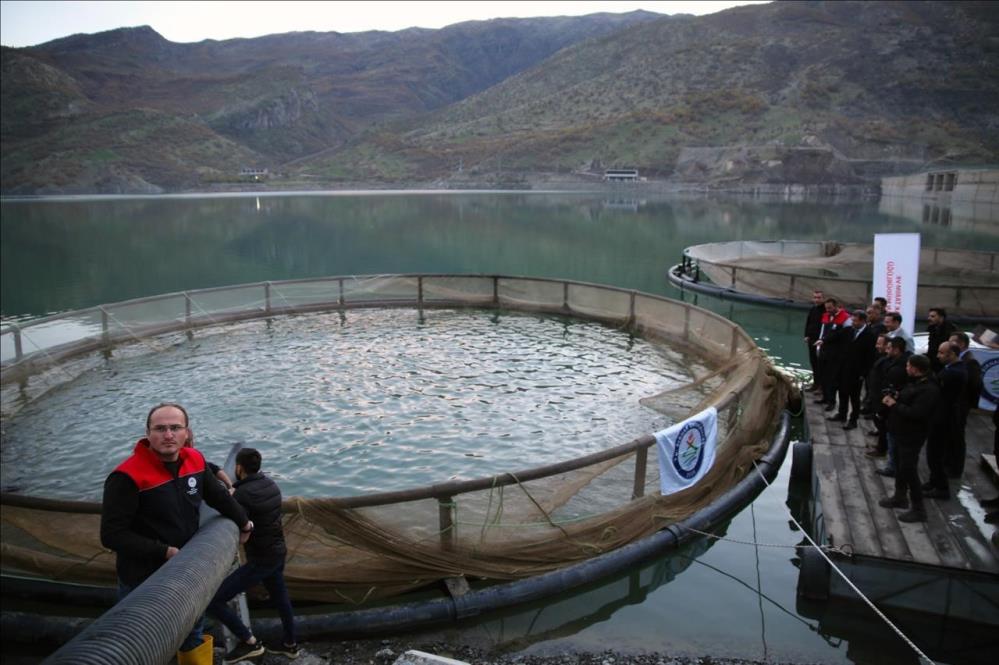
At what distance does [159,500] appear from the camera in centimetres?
417

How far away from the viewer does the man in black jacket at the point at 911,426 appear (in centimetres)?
689

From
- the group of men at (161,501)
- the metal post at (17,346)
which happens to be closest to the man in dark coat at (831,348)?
the group of men at (161,501)

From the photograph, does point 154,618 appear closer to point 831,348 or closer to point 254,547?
point 254,547

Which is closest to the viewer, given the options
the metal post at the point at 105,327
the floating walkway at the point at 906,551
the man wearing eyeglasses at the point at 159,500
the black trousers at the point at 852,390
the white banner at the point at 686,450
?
the man wearing eyeglasses at the point at 159,500

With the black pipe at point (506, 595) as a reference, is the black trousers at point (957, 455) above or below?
above

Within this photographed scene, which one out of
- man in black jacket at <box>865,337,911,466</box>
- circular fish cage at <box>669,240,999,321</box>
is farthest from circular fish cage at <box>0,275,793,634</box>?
circular fish cage at <box>669,240,999,321</box>

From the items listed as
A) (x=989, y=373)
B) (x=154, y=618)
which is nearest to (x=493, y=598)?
(x=154, y=618)

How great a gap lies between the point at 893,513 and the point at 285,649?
256 inches

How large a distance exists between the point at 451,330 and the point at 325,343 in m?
3.60

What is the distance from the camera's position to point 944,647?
6.29 meters

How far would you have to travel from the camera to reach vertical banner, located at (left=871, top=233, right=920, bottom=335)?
502 inches

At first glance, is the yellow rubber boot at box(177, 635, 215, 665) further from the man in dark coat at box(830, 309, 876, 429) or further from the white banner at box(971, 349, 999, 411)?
the white banner at box(971, 349, 999, 411)

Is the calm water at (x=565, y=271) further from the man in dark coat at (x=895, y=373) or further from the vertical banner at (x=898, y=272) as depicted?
the vertical banner at (x=898, y=272)

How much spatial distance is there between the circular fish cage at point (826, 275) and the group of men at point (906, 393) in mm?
10656
